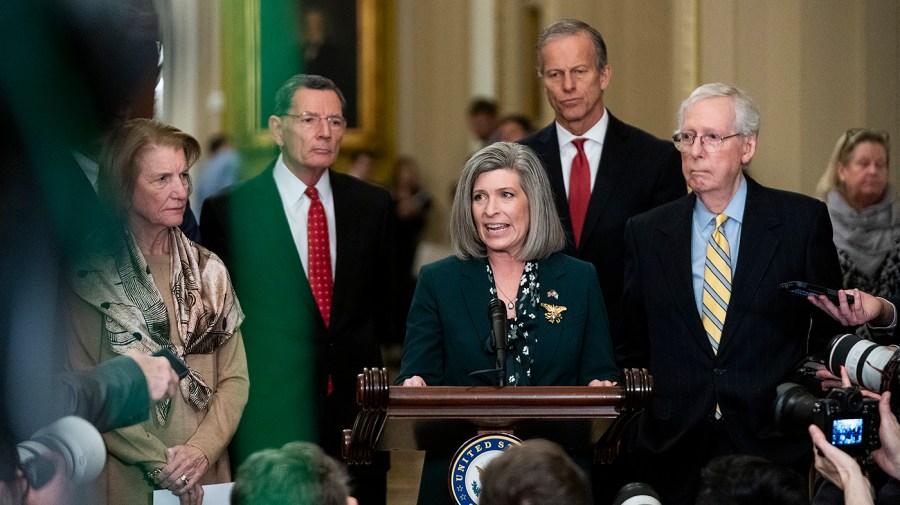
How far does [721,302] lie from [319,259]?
1313 mm

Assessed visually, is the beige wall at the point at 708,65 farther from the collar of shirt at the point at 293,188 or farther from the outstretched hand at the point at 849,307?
the outstretched hand at the point at 849,307

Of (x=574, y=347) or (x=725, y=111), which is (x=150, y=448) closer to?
(x=574, y=347)

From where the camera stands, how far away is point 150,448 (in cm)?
324

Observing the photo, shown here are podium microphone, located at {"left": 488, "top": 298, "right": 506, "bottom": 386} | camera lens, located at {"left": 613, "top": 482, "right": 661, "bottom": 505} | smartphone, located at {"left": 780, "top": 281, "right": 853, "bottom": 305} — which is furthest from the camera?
smartphone, located at {"left": 780, "top": 281, "right": 853, "bottom": 305}

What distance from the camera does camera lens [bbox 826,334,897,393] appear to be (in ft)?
9.61

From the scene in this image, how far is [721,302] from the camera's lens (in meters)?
3.52

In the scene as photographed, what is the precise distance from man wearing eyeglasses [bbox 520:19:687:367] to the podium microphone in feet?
3.58

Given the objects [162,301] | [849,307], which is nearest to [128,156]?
[162,301]

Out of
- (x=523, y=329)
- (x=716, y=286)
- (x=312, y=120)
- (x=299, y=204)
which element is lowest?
(x=523, y=329)

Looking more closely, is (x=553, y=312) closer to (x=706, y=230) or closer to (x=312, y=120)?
(x=706, y=230)

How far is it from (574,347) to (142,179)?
1.21 meters

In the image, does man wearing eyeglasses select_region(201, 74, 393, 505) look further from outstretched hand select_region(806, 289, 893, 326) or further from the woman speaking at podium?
outstretched hand select_region(806, 289, 893, 326)

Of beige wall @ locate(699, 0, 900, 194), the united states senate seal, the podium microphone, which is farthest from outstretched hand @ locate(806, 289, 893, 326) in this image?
beige wall @ locate(699, 0, 900, 194)

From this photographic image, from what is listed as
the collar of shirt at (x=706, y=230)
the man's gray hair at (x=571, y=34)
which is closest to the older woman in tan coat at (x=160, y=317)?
the collar of shirt at (x=706, y=230)
